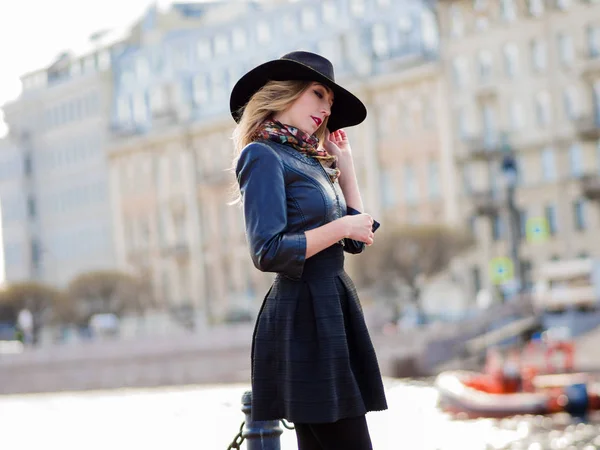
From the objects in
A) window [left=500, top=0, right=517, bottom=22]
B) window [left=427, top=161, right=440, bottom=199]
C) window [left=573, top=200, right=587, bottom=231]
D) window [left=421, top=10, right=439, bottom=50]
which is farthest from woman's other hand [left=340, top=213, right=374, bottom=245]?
window [left=421, top=10, right=439, bottom=50]

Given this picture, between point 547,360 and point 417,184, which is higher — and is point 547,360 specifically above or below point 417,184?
below

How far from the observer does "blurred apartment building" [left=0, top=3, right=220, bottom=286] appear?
87.3 meters

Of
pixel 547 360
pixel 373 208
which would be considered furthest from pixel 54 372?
pixel 547 360

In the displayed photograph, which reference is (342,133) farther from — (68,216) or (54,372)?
(68,216)

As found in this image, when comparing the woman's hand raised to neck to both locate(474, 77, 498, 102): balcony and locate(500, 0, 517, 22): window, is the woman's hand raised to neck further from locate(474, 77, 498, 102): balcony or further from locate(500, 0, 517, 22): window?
locate(474, 77, 498, 102): balcony

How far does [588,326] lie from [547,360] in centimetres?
631

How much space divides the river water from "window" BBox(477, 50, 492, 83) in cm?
1905

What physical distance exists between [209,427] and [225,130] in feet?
152

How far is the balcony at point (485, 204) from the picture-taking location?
61.2 metres

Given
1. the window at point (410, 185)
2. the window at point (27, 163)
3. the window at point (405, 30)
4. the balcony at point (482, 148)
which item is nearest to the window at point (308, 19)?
the window at point (405, 30)

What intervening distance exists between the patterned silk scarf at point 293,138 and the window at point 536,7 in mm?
56832

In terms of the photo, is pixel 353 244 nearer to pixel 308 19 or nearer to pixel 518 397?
pixel 518 397

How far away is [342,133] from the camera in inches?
204

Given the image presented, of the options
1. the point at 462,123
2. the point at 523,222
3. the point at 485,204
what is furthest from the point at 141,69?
the point at 523,222
